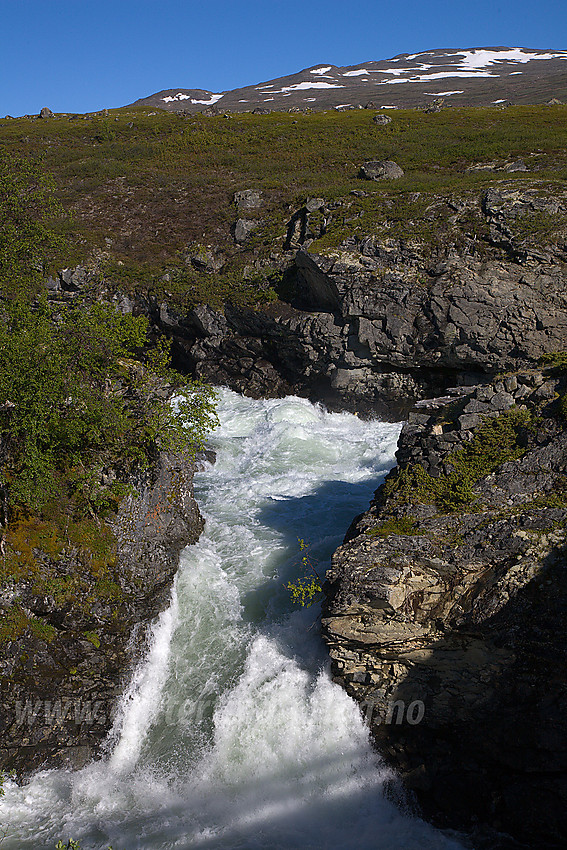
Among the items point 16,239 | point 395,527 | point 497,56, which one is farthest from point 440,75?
point 395,527

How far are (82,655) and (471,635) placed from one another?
732 centimetres

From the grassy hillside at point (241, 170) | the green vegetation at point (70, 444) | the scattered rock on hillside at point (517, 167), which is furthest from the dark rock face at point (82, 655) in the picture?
the scattered rock on hillside at point (517, 167)

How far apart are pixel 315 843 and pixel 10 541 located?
7975 mm

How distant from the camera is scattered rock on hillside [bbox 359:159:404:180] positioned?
113 ft

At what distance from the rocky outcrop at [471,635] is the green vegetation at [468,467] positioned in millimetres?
41

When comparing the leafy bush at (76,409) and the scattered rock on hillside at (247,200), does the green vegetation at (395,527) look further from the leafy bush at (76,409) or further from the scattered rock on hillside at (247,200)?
the scattered rock on hillside at (247,200)

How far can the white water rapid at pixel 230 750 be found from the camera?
9055 mm

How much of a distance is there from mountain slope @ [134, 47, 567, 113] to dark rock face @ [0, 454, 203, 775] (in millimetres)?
73145

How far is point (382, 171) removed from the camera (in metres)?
34.7

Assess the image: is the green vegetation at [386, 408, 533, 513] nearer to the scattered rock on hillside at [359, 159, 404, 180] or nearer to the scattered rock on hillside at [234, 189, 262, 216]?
the scattered rock on hillside at [359, 159, 404, 180]

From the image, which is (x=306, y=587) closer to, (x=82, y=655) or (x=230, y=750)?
(x=230, y=750)

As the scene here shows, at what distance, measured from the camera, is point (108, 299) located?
99.0 ft

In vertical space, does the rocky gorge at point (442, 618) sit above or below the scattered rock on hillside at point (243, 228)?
below

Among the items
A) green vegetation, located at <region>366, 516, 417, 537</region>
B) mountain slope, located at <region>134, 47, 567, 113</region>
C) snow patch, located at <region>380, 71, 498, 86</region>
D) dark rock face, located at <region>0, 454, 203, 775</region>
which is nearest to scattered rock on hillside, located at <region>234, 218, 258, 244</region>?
dark rock face, located at <region>0, 454, 203, 775</region>
